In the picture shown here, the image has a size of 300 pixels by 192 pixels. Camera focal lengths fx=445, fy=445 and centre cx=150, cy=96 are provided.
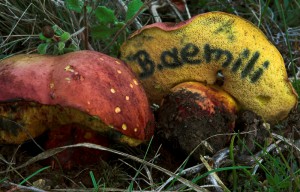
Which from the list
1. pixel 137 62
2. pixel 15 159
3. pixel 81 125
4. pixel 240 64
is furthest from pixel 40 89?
pixel 240 64

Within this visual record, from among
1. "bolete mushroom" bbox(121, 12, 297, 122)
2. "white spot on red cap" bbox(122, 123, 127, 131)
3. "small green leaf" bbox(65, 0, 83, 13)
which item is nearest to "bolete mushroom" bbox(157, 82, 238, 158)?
"bolete mushroom" bbox(121, 12, 297, 122)

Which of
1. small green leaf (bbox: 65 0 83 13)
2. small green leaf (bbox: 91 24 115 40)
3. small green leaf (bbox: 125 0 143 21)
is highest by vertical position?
small green leaf (bbox: 65 0 83 13)

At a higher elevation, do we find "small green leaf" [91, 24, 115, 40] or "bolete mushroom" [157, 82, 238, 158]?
"small green leaf" [91, 24, 115, 40]

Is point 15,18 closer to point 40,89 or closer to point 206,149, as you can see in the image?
point 40,89

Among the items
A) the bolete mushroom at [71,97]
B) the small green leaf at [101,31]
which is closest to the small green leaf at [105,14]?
the small green leaf at [101,31]

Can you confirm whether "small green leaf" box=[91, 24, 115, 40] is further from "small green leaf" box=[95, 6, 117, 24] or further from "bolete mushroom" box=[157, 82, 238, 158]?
"bolete mushroom" box=[157, 82, 238, 158]

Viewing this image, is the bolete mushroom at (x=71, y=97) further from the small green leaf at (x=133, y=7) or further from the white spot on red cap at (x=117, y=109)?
the small green leaf at (x=133, y=7)
